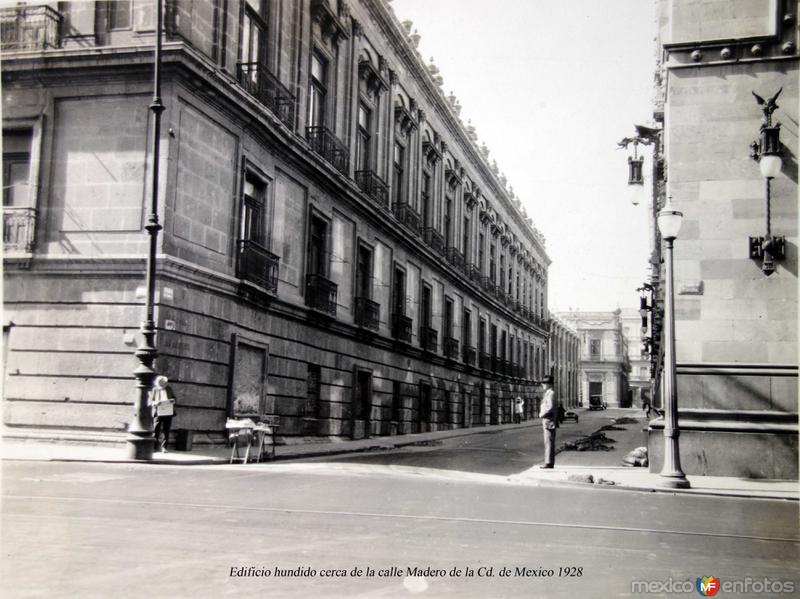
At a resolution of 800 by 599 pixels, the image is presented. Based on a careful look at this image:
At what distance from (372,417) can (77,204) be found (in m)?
14.2

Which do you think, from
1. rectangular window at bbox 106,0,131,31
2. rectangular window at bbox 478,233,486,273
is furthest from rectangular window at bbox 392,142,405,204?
rectangular window at bbox 106,0,131,31

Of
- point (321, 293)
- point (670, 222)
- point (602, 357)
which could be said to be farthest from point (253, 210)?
point (602, 357)

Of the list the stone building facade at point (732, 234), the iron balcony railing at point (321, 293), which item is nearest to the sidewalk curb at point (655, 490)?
the stone building facade at point (732, 234)

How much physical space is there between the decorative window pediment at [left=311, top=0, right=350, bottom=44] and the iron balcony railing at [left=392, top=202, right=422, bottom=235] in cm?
752

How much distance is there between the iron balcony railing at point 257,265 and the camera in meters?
18.4

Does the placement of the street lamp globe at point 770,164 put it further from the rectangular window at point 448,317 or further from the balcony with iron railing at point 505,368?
the balcony with iron railing at point 505,368

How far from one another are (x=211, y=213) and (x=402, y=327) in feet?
47.1

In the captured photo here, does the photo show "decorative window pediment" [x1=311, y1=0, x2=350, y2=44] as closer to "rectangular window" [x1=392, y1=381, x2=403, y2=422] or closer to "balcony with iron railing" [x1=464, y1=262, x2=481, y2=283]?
"rectangular window" [x1=392, y1=381, x2=403, y2=422]

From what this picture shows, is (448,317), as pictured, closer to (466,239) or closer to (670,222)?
(466,239)

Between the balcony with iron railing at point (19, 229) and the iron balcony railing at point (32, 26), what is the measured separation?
3434 mm

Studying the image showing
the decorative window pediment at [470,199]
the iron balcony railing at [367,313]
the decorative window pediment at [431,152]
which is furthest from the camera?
the decorative window pediment at [470,199]

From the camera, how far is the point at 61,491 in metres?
8.40

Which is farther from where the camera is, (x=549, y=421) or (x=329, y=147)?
(x=329, y=147)

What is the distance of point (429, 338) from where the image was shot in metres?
34.8
